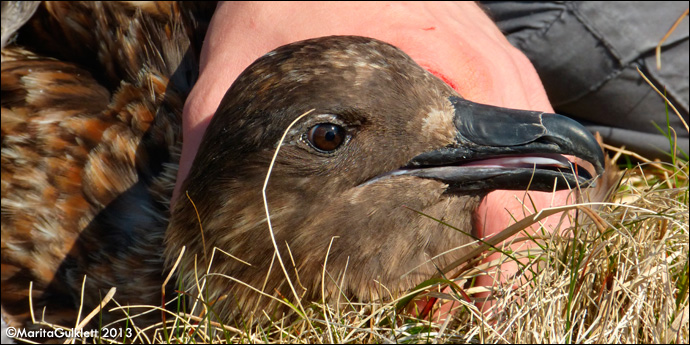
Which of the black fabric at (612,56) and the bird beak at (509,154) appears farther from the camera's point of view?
the black fabric at (612,56)

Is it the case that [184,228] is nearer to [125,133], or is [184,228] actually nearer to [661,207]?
[125,133]

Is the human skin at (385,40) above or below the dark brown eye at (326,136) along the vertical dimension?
above

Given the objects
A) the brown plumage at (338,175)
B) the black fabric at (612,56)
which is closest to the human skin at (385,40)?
the brown plumage at (338,175)

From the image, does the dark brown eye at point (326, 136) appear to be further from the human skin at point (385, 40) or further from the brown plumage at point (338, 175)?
the human skin at point (385, 40)

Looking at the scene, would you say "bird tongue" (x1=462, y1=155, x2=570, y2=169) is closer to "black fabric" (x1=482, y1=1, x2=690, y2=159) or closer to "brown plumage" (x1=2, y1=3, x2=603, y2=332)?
"brown plumage" (x1=2, y1=3, x2=603, y2=332)

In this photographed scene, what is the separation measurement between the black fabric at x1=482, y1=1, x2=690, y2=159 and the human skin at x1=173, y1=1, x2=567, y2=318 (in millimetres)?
1049

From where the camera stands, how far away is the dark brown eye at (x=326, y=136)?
2465 mm

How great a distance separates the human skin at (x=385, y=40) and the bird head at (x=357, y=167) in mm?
444

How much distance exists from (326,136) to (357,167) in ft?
0.45

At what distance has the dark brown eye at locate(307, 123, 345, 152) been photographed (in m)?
2.46

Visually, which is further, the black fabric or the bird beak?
the black fabric

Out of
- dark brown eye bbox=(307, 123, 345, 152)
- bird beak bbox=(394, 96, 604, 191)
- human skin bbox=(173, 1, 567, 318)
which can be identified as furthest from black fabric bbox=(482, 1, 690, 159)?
dark brown eye bbox=(307, 123, 345, 152)

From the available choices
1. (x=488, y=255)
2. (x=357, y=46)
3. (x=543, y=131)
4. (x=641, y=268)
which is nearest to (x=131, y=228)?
(x=357, y=46)

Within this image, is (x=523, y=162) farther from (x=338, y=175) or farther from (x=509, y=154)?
(x=338, y=175)
